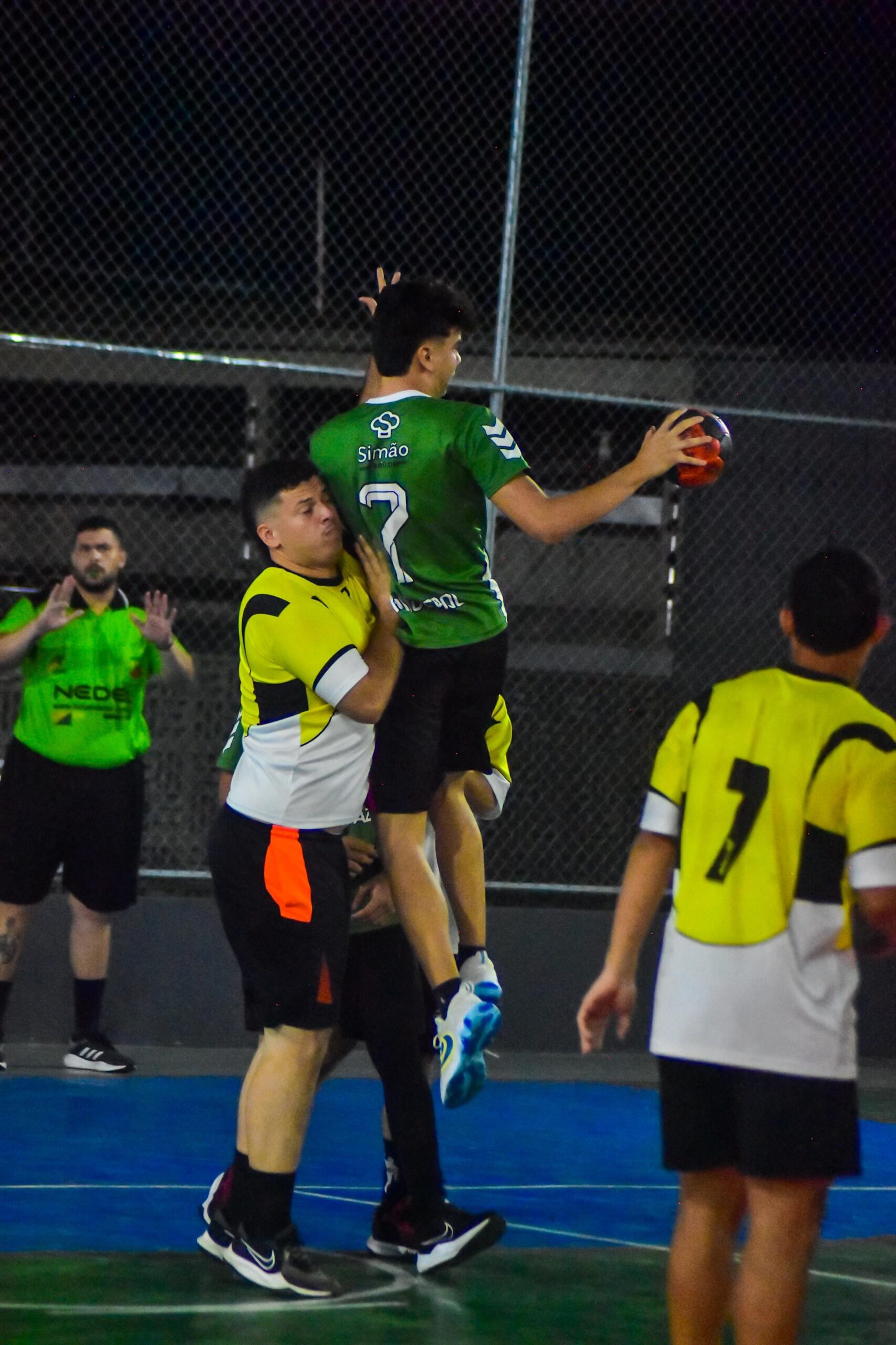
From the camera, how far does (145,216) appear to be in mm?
9734

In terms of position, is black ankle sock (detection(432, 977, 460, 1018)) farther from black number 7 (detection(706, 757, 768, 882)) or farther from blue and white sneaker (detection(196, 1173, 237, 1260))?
black number 7 (detection(706, 757, 768, 882))

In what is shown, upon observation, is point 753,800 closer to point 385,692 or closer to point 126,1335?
point 385,692

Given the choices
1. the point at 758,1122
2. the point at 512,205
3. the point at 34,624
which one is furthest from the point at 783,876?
the point at 512,205

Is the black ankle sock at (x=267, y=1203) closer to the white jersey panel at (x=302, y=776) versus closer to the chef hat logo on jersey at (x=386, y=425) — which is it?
the white jersey panel at (x=302, y=776)

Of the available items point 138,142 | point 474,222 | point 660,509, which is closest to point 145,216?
point 138,142

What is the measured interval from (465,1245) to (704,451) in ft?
6.33

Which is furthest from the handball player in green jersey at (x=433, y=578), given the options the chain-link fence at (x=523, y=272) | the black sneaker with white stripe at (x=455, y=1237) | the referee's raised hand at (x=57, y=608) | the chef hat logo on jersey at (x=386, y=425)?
the chain-link fence at (x=523, y=272)

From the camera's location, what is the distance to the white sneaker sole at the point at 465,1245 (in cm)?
407

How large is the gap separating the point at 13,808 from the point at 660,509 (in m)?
4.04

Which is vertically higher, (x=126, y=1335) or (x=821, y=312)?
(x=821, y=312)

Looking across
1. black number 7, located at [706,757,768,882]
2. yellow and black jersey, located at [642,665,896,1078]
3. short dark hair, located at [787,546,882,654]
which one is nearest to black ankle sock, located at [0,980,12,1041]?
yellow and black jersey, located at [642,665,896,1078]

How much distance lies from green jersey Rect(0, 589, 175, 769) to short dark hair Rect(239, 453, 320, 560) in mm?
3290

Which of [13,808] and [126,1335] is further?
[13,808]

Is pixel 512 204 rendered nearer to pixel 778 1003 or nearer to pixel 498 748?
pixel 498 748
